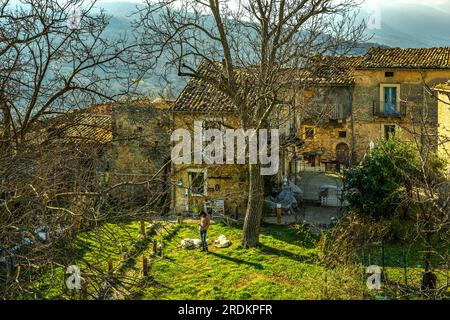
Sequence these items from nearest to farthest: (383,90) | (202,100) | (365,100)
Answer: (202,100), (383,90), (365,100)

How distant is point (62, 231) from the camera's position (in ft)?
18.3

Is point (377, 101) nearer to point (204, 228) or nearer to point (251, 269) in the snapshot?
point (204, 228)

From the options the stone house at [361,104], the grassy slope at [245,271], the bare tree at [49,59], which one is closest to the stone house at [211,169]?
the grassy slope at [245,271]

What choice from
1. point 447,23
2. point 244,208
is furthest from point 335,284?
point 447,23

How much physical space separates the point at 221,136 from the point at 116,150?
16.7 ft

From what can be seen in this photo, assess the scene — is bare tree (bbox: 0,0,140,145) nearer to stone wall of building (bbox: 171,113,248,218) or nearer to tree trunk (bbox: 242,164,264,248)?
tree trunk (bbox: 242,164,264,248)

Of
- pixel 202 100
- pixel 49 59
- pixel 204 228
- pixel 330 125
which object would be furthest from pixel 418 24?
pixel 49 59

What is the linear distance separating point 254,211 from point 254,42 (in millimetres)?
5066

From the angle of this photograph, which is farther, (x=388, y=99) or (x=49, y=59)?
(x=388, y=99)

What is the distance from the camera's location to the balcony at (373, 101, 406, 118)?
86.3 feet

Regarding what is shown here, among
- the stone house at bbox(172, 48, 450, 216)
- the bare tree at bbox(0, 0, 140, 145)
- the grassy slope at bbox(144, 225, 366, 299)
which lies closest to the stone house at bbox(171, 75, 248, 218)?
the grassy slope at bbox(144, 225, 366, 299)

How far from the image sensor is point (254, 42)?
14.8 m

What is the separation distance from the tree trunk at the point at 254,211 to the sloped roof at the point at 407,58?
43.6 ft
